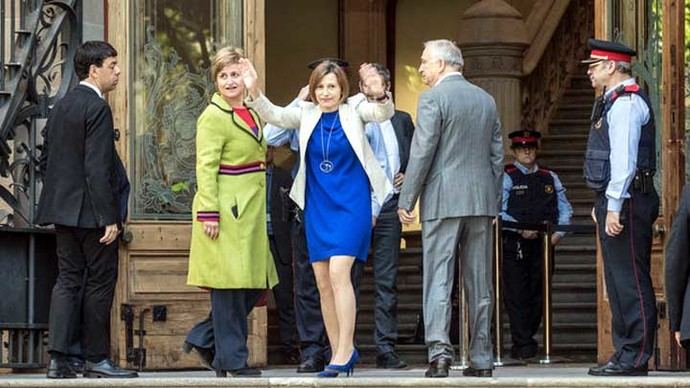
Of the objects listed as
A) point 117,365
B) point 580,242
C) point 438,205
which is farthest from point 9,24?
point 580,242

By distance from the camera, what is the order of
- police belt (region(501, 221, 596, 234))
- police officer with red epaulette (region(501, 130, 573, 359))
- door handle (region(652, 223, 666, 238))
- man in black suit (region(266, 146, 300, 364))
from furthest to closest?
man in black suit (region(266, 146, 300, 364))
police officer with red epaulette (region(501, 130, 573, 359))
police belt (region(501, 221, 596, 234))
door handle (region(652, 223, 666, 238))

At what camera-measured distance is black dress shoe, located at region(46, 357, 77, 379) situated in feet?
49.0

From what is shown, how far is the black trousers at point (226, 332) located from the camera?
14828mm

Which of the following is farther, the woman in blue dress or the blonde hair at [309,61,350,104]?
the blonde hair at [309,61,350,104]

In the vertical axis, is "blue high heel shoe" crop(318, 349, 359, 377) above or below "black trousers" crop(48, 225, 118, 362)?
below

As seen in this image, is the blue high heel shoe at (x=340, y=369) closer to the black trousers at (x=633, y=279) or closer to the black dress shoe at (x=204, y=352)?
the black dress shoe at (x=204, y=352)

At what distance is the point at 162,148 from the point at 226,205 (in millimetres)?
2245

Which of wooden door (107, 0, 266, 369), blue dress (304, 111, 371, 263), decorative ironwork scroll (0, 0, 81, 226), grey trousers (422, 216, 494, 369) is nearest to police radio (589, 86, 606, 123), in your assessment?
grey trousers (422, 216, 494, 369)

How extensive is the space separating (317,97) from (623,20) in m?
2.78

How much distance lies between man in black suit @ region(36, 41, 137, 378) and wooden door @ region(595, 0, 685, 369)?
→ 3329 mm

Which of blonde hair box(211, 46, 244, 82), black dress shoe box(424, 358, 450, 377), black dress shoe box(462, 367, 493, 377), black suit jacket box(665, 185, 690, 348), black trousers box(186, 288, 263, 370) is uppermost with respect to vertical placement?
blonde hair box(211, 46, 244, 82)

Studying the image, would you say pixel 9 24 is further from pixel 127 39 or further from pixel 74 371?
pixel 74 371

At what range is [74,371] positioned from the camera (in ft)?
49.5

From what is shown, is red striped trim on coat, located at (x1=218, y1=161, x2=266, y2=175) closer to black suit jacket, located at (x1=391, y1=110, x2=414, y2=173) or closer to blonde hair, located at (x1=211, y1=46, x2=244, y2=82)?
blonde hair, located at (x1=211, y1=46, x2=244, y2=82)
